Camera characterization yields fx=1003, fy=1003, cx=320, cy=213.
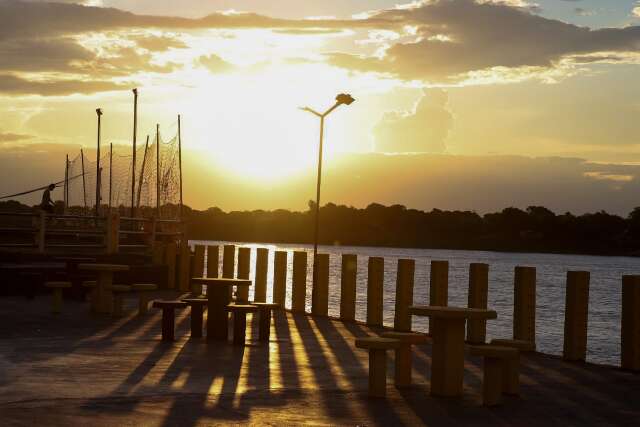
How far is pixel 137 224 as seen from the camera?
55.1 metres

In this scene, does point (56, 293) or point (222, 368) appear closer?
point (222, 368)

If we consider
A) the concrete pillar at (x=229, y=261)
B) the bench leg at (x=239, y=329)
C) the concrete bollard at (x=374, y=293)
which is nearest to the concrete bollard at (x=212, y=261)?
the concrete pillar at (x=229, y=261)

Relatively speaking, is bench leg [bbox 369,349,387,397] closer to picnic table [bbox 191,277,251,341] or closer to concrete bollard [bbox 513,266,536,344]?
picnic table [bbox 191,277,251,341]

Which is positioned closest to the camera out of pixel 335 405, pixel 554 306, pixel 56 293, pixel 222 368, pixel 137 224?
pixel 335 405

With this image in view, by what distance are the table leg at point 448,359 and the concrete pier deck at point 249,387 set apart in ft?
0.71

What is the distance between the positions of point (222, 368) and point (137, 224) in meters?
43.2

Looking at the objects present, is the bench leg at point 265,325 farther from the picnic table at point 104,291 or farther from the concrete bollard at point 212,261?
the concrete bollard at point 212,261

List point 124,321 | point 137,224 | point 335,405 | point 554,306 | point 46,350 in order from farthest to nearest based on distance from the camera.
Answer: point 554,306 < point 137,224 < point 124,321 < point 46,350 < point 335,405

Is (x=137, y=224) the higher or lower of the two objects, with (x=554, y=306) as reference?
higher

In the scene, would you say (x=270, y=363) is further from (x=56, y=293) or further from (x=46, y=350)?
(x=56, y=293)

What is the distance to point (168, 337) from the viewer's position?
16.0 meters

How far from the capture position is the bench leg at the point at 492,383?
10781 mm

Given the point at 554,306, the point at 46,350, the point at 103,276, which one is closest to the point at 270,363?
the point at 46,350

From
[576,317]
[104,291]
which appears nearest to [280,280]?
[104,291]
